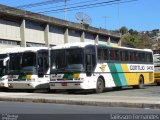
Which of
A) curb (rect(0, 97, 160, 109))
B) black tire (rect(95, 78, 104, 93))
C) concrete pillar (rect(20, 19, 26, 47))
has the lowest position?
curb (rect(0, 97, 160, 109))

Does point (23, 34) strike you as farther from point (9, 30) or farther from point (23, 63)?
point (23, 63)

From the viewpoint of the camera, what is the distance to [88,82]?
81.9 feet

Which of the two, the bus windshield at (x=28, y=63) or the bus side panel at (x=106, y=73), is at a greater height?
the bus windshield at (x=28, y=63)

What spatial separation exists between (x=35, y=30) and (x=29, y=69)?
21.4m

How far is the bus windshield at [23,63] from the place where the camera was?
92.3ft

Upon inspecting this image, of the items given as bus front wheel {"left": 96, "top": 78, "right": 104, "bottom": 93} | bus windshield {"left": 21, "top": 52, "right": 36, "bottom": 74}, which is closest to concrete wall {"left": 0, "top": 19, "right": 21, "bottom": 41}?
bus windshield {"left": 21, "top": 52, "right": 36, "bottom": 74}

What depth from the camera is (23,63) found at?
28453 millimetres

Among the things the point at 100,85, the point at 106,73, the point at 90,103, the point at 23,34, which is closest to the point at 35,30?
the point at 23,34

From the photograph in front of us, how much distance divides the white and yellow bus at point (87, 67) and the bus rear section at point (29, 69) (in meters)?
2.25

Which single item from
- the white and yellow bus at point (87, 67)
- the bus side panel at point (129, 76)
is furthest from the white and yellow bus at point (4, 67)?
the bus side panel at point (129, 76)

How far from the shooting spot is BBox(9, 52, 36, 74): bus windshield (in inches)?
1107

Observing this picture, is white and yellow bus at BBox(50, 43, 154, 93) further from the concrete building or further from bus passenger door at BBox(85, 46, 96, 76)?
the concrete building

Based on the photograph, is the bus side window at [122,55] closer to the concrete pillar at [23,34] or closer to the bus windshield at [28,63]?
the bus windshield at [28,63]

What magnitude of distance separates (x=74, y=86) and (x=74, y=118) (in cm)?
1161
